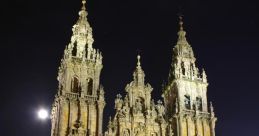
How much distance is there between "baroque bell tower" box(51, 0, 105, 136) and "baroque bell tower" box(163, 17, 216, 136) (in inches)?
270

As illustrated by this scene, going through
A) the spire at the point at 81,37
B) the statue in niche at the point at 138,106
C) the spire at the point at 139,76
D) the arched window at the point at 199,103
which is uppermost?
the spire at the point at 81,37

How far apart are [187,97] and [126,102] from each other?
6.21m

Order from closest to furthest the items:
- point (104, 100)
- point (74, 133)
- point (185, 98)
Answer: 1. point (74, 133)
2. point (104, 100)
3. point (185, 98)

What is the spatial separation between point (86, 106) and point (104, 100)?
62.5 inches

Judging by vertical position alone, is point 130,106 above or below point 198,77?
below

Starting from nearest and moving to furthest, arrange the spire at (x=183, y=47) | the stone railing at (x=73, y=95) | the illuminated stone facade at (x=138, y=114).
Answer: the stone railing at (x=73, y=95) → the illuminated stone facade at (x=138, y=114) → the spire at (x=183, y=47)

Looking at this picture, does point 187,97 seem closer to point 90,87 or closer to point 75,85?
point 90,87

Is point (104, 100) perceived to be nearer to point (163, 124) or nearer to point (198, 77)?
point (163, 124)

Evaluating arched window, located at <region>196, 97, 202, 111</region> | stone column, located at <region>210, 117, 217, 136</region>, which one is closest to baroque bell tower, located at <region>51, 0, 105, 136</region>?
arched window, located at <region>196, 97, 202, 111</region>

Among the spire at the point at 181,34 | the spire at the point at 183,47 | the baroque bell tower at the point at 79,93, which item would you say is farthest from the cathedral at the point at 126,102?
the spire at the point at 181,34

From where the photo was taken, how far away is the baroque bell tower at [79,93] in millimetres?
41250

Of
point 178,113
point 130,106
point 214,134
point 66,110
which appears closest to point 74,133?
point 66,110

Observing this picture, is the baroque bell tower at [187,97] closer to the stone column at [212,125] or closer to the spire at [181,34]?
the stone column at [212,125]

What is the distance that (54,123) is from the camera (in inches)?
1693
